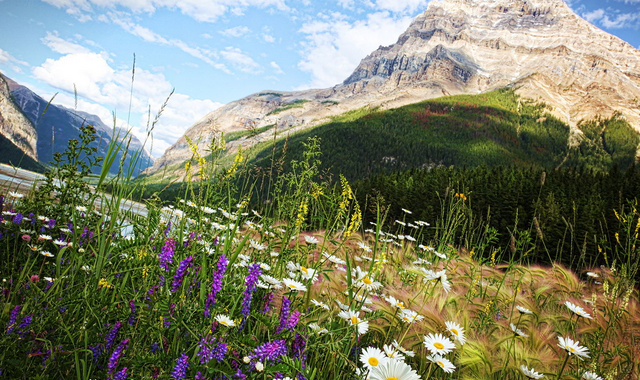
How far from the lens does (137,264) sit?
6.90 ft

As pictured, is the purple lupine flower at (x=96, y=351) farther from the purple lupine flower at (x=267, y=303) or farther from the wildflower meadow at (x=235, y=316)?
the purple lupine flower at (x=267, y=303)

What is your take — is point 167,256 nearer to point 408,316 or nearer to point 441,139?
point 408,316

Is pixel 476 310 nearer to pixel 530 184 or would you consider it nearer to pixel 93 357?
pixel 93 357

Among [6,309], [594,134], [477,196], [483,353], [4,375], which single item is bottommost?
[4,375]

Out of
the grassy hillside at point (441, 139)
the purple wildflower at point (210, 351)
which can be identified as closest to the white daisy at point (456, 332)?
the purple wildflower at point (210, 351)

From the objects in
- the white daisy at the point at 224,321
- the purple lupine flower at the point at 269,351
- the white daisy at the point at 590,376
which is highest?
the white daisy at the point at 224,321

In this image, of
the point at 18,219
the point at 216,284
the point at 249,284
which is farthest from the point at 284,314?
the point at 18,219

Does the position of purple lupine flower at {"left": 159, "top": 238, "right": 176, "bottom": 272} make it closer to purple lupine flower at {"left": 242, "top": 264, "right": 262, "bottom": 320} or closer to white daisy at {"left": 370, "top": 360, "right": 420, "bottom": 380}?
purple lupine flower at {"left": 242, "top": 264, "right": 262, "bottom": 320}

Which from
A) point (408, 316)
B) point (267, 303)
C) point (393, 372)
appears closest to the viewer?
point (393, 372)

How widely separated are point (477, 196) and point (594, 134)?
19161cm

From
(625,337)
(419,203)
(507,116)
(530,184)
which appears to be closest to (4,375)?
(625,337)

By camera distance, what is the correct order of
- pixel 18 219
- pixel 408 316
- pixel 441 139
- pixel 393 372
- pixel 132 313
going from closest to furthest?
1. pixel 393 372
2. pixel 132 313
3. pixel 408 316
4. pixel 18 219
5. pixel 441 139

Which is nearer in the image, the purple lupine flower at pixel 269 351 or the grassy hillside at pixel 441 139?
the purple lupine flower at pixel 269 351

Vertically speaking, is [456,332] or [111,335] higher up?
[456,332]
